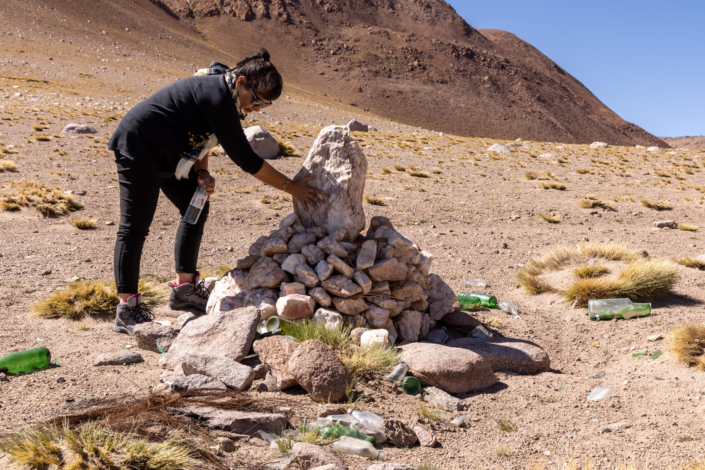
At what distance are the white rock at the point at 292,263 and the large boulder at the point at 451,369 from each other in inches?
45.0

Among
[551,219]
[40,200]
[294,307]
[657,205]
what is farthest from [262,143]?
[294,307]

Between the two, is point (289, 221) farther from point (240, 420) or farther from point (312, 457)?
point (312, 457)

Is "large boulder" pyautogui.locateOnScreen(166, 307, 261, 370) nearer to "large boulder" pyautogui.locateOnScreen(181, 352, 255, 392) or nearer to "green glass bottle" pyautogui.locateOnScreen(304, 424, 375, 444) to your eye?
"large boulder" pyautogui.locateOnScreen(181, 352, 255, 392)

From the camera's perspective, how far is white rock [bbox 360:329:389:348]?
3482mm

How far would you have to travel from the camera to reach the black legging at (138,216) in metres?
Answer: 3.53

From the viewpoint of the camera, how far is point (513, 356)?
3713mm

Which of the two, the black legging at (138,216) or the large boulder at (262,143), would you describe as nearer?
the black legging at (138,216)

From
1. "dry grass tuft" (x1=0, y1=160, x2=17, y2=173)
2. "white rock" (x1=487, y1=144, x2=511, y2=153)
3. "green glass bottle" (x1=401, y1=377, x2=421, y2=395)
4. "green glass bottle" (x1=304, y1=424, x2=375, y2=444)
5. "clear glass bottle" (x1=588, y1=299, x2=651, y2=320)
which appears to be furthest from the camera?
"white rock" (x1=487, y1=144, x2=511, y2=153)

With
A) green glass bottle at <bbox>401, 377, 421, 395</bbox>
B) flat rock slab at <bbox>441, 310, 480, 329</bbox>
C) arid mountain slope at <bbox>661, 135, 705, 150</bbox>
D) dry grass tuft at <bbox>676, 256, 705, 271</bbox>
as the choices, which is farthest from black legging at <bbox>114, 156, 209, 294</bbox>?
arid mountain slope at <bbox>661, 135, 705, 150</bbox>

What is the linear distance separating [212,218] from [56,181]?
445 centimetres

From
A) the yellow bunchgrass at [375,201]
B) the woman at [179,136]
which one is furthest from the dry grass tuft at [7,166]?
the woman at [179,136]

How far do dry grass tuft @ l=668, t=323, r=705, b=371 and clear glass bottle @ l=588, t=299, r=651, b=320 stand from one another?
0.93 m

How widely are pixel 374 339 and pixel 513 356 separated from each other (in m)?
1.08

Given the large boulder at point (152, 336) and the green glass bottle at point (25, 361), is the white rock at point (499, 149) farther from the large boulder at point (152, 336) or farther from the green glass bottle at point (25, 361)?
the green glass bottle at point (25, 361)
